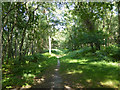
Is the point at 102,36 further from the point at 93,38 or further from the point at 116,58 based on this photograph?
the point at 116,58

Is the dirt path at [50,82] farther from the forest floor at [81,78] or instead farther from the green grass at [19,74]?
the green grass at [19,74]

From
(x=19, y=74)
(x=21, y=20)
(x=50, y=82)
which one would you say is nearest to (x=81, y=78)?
(x=50, y=82)

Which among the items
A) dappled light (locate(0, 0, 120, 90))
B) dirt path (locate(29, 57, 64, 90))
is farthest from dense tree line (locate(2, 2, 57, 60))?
dirt path (locate(29, 57, 64, 90))

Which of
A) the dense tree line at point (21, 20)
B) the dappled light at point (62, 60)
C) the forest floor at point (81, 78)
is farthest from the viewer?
the dense tree line at point (21, 20)

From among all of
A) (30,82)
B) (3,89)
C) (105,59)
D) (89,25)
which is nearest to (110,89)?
(30,82)

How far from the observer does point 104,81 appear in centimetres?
521

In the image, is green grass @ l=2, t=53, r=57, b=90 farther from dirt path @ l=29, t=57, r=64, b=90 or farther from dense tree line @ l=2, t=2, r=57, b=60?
dense tree line @ l=2, t=2, r=57, b=60

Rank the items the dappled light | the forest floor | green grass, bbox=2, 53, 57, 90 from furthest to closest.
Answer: green grass, bbox=2, 53, 57, 90 < the dappled light < the forest floor

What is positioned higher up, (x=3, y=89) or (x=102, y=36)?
(x=102, y=36)

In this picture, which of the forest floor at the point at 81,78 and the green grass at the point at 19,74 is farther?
the green grass at the point at 19,74

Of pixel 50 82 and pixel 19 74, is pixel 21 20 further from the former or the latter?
pixel 50 82

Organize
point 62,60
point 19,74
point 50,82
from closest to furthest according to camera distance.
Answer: point 50,82 → point 19,74 → point 62,60

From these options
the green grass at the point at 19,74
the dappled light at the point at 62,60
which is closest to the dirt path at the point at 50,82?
the dappled light at the point at 62,60

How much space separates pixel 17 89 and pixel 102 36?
467 inches
